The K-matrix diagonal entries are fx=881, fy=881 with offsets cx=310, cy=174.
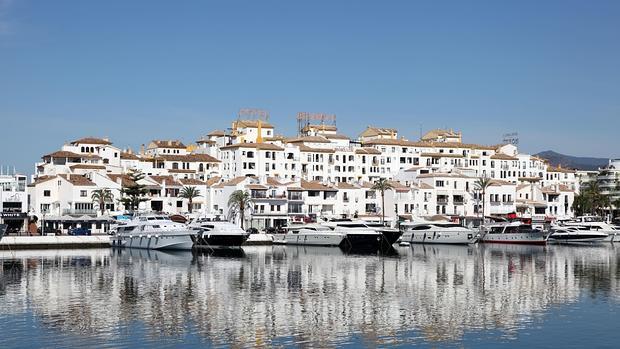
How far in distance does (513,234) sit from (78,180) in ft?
173

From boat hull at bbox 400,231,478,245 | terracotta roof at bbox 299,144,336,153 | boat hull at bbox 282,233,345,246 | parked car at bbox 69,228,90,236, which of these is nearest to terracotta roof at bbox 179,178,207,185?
terracotta roof at bbox 299,144,336,153

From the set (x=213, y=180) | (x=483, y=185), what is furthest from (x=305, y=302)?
(x=483, y=185)

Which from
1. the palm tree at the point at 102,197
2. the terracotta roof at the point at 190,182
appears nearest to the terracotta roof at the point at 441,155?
the terracotta roof at the point at 190,182

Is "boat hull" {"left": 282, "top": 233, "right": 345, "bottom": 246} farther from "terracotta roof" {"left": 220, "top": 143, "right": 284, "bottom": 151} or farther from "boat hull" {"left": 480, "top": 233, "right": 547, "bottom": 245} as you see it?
"terracotta roof" {"left": 220, "top": 143, "right": 284, "bottom": 151}

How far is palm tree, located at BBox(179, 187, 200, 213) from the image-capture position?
113 metres

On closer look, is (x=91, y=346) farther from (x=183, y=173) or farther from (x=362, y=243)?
(x=183, y=173)

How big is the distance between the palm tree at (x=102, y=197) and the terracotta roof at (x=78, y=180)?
1.60 metres

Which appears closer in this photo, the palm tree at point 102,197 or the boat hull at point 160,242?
the boat hull at point 160,242

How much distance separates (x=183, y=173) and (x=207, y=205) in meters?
15.0

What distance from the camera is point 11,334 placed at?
34656 mm

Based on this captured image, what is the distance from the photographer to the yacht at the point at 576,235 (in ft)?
353

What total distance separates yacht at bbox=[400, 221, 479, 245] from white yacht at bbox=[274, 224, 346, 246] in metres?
10.0

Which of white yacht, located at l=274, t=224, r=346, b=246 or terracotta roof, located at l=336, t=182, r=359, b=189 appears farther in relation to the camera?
terracotta roof, located at l=336, t=182, r=359, b=189

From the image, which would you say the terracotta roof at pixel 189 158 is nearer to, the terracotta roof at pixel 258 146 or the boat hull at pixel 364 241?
the terracotta roof at pixel 258 146
